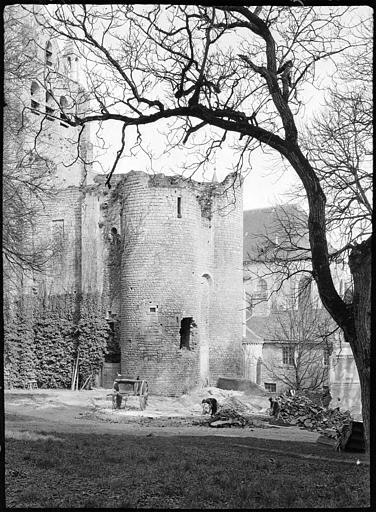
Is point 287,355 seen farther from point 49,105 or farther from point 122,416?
point 49,105

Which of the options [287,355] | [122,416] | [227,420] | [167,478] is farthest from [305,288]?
[287,355]

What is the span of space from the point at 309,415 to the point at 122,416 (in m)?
6.01

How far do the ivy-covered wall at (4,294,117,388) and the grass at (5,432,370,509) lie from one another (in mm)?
16056

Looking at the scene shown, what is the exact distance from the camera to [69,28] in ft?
22.1

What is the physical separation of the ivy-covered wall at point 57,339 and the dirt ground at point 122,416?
1674mm

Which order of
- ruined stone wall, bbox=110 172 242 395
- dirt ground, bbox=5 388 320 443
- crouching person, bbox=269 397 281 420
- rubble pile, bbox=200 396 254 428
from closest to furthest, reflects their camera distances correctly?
dirt ground, bbox=5 388 320 443
rubble pile, bbox=200 396 254 428
crouching person, bbox=269 397 281 420
ruined stone wall, bbox=110 172 242 395

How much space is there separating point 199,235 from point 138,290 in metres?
3.88

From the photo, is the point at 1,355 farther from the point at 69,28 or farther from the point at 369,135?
the point at 369,135

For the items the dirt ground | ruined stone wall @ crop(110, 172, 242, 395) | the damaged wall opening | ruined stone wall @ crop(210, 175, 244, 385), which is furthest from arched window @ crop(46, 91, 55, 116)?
the damaged wall opening

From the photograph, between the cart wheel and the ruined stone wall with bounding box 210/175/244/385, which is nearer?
the cart wheel

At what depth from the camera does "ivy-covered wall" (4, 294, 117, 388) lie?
83.8 ft

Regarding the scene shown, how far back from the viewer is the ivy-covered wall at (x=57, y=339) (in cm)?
2553

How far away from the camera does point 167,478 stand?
23.2 feet

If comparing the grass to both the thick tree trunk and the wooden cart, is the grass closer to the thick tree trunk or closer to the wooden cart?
the thick tree trunk
